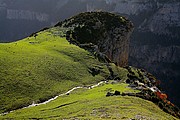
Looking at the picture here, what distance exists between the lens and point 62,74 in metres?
67.8

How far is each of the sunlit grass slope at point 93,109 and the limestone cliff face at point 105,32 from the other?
2052 inches

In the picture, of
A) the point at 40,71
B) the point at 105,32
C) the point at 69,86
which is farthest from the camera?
the point at 105,32

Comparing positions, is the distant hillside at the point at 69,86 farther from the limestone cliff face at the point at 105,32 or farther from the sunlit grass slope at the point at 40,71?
the limestone cliff face at the point at 105,32

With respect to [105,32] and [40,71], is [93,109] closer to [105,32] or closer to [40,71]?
[40,71]

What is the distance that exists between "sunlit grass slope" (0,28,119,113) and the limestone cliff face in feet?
51.7

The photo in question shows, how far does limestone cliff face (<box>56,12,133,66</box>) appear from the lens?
10819 cm

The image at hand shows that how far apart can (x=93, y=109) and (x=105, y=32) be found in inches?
2741

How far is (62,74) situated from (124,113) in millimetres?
28909

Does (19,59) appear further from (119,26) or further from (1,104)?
(119,26)

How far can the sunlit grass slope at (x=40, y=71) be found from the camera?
53.6 metres

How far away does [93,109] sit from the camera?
43.1 meters

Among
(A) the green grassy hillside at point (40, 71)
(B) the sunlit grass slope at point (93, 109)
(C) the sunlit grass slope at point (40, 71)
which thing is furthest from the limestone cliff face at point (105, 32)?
(B) the sunlit grass slope at point (93, 109)

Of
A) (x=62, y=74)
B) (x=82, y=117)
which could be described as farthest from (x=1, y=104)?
(x=62, y=74)

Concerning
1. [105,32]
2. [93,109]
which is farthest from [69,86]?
[105,32]
